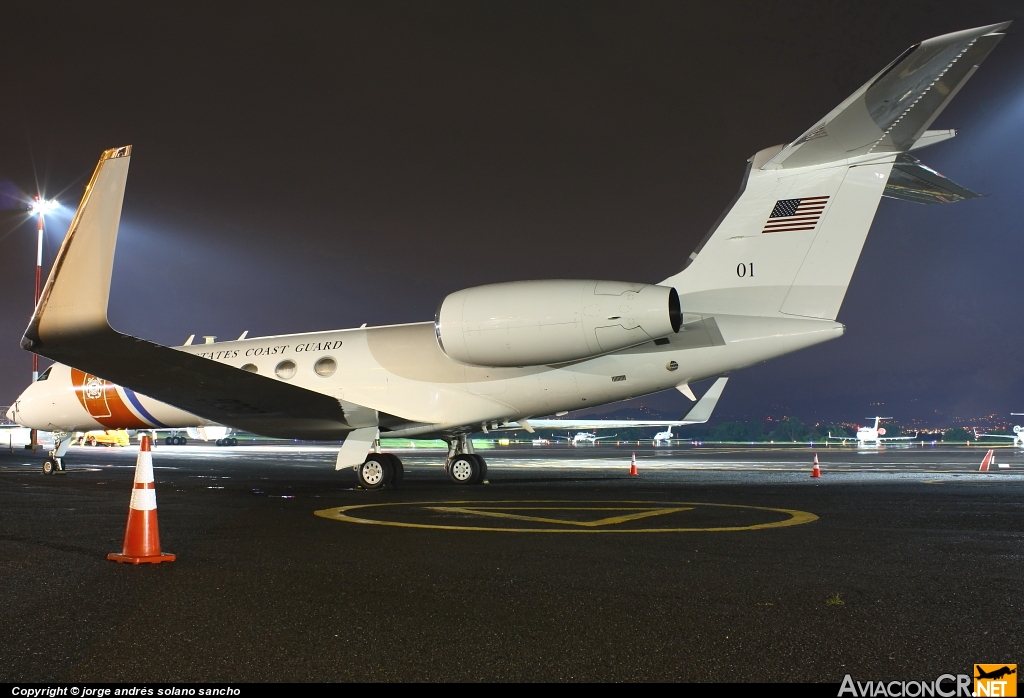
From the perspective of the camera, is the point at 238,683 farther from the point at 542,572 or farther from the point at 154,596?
the point at 542,572

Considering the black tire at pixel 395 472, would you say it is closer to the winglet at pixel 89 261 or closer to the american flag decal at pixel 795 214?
the winglet at pixel 89 261

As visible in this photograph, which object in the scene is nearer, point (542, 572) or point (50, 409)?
point (542, 572)

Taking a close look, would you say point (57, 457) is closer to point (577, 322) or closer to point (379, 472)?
point (379, 472)

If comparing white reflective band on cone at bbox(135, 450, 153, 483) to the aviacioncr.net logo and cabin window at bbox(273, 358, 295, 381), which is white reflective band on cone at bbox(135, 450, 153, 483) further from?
cabin window at bbox(273, 358, 295, 381)

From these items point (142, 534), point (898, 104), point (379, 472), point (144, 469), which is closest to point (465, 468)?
point (379, 472)

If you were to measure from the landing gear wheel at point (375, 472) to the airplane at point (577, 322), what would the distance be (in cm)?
3

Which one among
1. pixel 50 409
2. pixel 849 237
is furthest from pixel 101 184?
pixel 50 409

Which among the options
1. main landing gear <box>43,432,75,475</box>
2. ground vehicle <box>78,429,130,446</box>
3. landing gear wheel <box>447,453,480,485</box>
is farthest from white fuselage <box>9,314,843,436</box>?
ground vehicle <box>78,429,130,446</box>

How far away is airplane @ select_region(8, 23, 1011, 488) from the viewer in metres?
10.0

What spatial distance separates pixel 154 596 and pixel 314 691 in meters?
2.38

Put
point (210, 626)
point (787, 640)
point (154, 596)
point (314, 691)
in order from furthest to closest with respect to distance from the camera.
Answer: point (154, 596), point (210, 626), point (787, 640), point (314, 691)

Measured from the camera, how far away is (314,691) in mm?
3340

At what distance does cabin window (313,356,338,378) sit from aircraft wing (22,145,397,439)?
106 cm

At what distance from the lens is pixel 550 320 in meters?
12.5
